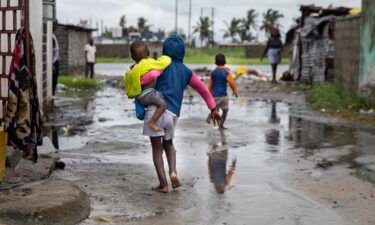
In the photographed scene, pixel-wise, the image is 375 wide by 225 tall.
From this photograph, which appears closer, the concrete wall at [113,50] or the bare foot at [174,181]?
the bare foot at [174,181]

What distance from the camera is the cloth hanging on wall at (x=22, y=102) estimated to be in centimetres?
650

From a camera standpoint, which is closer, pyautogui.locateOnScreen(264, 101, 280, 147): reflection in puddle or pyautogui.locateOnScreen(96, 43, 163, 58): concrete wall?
pyautogui.locateOnScreen(264, 101, 280, 147): reflection in puddle

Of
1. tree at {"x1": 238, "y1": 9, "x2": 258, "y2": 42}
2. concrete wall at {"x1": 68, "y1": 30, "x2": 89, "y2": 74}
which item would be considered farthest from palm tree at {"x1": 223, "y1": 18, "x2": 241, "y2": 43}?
concrete wall at {"x1": 68, "y1": 30, "x2": 89, "y2": 74}

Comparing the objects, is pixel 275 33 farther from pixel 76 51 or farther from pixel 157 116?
pixel 157 116

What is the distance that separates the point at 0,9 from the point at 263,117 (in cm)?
765

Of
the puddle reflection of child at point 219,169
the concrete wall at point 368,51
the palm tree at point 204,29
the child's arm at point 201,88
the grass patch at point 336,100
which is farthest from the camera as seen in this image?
the palm tree at point 204,29

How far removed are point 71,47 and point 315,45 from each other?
454 inches

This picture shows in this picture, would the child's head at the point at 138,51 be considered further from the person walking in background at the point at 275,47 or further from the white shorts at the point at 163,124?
the person walking in background at the point at 275,47

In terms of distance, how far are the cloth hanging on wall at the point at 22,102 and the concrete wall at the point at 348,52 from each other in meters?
10.6

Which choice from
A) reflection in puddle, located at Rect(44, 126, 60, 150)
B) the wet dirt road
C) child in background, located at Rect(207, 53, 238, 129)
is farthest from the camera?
child in background, located at Rect(207, 53, 238, 129)

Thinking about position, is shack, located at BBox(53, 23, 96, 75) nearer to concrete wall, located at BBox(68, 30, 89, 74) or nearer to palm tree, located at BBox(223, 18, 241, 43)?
concrete wall, located at BBox(68, 30, 89, 74)

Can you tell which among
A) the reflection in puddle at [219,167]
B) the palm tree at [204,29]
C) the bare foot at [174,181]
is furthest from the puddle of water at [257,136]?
the palm tree at [204,29]

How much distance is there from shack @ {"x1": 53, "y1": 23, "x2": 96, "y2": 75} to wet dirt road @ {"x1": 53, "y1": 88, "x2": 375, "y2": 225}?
52.3 feet

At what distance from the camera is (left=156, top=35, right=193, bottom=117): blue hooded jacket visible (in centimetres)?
649
